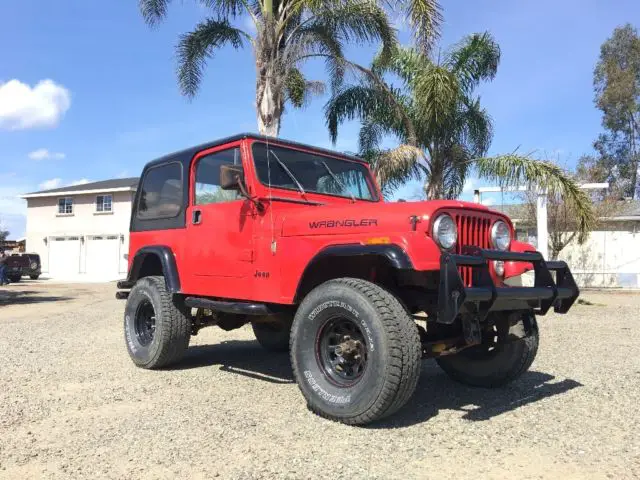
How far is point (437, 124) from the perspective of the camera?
13016mm

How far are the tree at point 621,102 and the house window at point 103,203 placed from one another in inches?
1153

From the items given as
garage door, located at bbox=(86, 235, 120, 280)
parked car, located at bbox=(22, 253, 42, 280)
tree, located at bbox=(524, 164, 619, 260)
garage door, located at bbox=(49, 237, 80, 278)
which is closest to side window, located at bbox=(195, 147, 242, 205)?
tree, located at bbox=(524, 164, 619, 260)

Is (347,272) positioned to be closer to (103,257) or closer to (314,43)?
(314,43)

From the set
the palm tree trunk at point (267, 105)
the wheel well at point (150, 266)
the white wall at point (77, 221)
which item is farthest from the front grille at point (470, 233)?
the white wall at point (77, 221)

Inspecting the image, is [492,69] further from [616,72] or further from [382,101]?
[616,72]

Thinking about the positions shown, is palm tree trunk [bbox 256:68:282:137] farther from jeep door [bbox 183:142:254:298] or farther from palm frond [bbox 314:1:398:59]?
jeep door [bbox 183:142:254:298]

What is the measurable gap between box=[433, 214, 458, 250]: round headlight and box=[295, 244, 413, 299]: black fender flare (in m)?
0.29

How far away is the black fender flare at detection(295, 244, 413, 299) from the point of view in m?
3.79

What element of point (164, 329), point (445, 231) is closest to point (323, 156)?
point (445, 231)

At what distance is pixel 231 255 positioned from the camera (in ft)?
17.0

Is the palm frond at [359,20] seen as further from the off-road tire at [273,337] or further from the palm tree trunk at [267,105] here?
the off-road tire at [273,337]

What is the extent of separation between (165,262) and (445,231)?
3187mm

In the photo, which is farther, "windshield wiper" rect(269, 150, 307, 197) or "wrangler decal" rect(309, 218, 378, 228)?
"windshield wiper" rect(269, 150, 307, 197)

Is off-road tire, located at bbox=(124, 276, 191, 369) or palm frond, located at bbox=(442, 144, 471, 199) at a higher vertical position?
palm frond, located at bbox=(442, 144, 471, 199)
